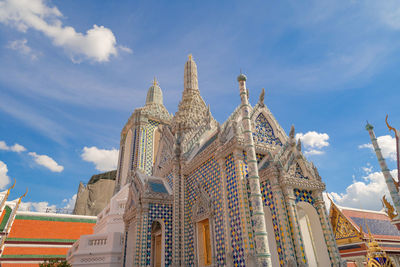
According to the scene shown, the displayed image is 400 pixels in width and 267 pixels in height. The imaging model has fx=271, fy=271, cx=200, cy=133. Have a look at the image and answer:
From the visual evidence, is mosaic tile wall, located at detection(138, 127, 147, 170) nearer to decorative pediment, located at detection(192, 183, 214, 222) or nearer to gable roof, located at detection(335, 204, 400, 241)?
decorative pediment, located at detection(192, 183, 214, 222)

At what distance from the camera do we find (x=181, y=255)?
11781 millimetres

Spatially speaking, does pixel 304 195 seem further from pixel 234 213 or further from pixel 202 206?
pixel 202 206

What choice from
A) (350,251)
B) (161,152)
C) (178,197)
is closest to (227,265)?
(178,197)

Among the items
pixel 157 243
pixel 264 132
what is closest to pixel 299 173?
pixel 264 132

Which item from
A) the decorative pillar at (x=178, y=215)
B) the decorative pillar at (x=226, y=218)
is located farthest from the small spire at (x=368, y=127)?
the decorative pillar at (x=178, y=215)

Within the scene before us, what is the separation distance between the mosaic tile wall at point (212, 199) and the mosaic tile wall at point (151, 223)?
0.96m

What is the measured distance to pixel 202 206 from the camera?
1143 centimetres

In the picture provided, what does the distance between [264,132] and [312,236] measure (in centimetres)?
456

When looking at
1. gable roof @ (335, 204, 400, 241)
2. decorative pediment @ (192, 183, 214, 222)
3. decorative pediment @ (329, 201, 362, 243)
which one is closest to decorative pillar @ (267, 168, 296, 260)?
decorative pediment @ (192, 183, 214, 222)

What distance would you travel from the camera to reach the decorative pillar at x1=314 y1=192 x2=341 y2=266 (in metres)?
8.70

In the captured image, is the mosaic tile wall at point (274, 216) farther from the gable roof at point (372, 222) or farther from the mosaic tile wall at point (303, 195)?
the gable roof at point (372, 222)

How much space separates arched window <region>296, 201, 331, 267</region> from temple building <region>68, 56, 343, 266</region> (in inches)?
1.3

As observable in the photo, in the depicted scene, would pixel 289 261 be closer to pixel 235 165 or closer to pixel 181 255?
pixel 235 165

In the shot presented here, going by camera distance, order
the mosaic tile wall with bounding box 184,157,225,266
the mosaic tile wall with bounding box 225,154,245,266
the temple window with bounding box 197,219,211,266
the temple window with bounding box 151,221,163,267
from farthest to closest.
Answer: the temple window with bounding box 151,221,163,267
the temple window with bounding box 197,219,211,266
the mosaic tile wall with bounding box 184,157,225,266
the mosaic tile wall with bounding box 225,154,245,266
